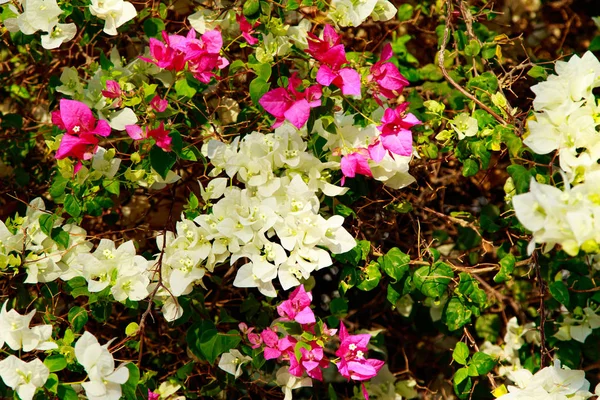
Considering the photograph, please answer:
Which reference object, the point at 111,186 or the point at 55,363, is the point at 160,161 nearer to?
the point at 111,186

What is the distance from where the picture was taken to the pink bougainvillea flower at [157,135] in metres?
1.25

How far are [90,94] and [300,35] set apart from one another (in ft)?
1.46

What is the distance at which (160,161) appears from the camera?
1273 mm

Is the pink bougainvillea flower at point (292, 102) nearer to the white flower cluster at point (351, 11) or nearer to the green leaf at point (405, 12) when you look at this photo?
the white flower cluster at point (351, 11)

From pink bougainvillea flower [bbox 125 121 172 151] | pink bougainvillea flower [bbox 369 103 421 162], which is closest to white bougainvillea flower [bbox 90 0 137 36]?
pink bougainvillea flower [bbox 125 121 172 151]

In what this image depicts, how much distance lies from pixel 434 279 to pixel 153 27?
2.58ft

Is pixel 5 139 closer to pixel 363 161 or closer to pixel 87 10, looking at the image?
pixel 87 10

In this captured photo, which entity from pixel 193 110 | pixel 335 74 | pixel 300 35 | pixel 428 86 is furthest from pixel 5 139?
pixel 428 86

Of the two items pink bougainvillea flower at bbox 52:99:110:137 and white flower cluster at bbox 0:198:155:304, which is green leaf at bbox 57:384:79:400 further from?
pink bougainvillea flower at bbox 52:99:110:137

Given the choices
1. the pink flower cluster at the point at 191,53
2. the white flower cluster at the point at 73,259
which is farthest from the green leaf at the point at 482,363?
the pink flower cluster at the point at 191,53

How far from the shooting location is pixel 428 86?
157 centimetres

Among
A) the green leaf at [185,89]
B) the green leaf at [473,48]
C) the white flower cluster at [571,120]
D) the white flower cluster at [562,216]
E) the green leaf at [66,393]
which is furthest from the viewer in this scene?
the green leaf at [473,48]

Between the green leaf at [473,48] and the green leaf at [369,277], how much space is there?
1.64 ft

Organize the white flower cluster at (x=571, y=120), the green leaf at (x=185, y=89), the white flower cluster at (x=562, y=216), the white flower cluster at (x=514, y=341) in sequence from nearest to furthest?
the white flower cluster at (x=562, y=216) < the white flower cluster at (x=571, y=120) < the green leaf at (x=185, y=89) < the white flower cluster at (x=514, y=341)
